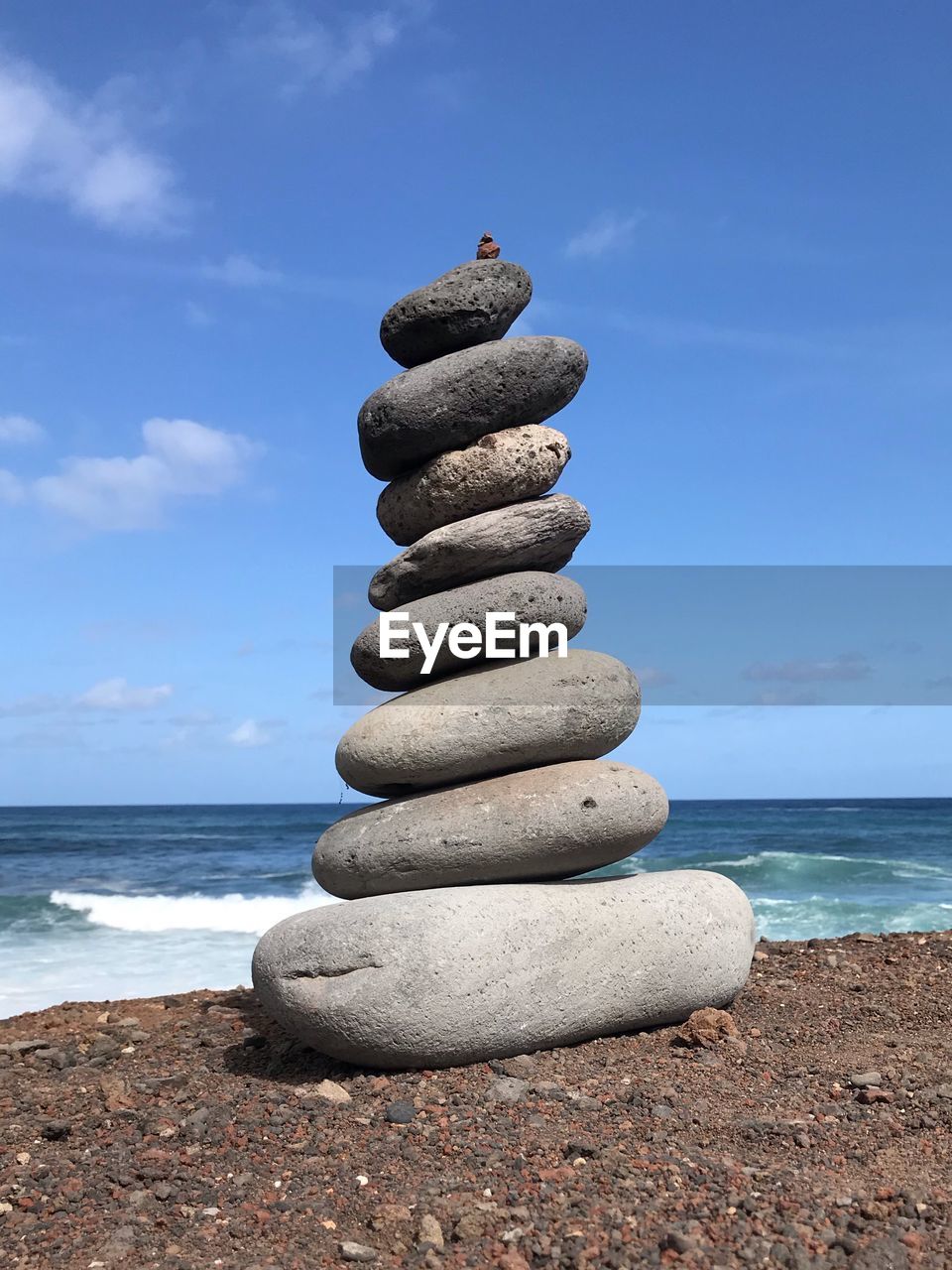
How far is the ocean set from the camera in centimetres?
1585

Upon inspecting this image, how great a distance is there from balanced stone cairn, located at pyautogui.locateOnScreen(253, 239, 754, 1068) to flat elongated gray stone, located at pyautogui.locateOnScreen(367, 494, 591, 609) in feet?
0.05

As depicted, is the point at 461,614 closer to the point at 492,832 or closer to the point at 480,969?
the point at 492,832

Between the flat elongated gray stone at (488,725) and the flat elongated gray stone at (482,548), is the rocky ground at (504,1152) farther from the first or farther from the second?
the flat elongated gray stone at (482,548)

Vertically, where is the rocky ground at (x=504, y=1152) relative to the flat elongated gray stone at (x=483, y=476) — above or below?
below

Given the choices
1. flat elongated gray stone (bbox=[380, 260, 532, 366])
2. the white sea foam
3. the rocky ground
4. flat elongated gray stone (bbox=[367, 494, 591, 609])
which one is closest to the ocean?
the white sea foam

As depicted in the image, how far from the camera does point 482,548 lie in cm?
848

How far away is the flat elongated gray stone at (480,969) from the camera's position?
712cm

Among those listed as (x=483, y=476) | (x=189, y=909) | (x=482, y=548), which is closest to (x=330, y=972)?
(x=482, y=548)

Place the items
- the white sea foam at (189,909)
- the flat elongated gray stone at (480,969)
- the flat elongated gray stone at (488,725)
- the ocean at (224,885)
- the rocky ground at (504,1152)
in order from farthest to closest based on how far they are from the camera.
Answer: the white sea foam at (189,909) → the ocean at (224,885) → the flat elongated gray stone at (488,725) → the flat elongated gray stone at (480,969) → the rocky ground at (504,1152)

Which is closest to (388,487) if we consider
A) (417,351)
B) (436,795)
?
(417,351)

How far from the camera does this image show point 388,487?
29.9ft

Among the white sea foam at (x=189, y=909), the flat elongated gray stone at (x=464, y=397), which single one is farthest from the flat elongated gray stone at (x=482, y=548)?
the white sea foam at (x=189, y=909)

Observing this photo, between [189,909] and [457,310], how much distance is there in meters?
A: 20.2

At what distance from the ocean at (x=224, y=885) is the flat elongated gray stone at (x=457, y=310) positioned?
6374mm
